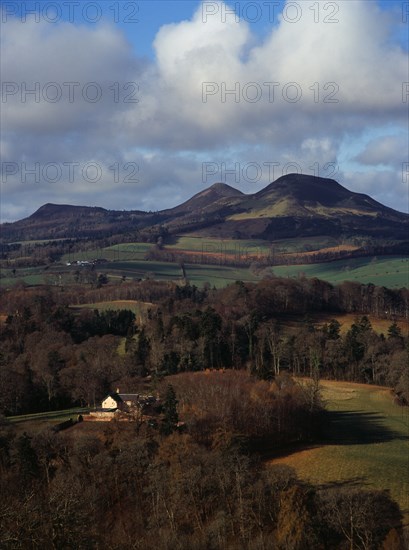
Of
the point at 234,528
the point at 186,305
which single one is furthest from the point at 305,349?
the point at 234,528

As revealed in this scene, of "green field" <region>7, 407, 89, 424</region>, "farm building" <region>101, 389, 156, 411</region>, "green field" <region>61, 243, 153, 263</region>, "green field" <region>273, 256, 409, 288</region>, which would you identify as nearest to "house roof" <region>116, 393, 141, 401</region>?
"farm building" <region>101, 389, 156, 411</region>

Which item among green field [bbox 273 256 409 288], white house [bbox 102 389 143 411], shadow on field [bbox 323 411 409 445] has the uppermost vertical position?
green field [bbox 273 256 409 288]

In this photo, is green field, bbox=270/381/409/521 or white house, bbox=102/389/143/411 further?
white house, bbox=102/389/143/411

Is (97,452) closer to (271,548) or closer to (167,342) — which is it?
(271,548)

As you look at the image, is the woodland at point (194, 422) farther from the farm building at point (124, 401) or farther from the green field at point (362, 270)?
the green field at point (362, 270)

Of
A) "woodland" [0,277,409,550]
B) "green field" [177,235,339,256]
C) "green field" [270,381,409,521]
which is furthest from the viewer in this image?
"green field" [177,235,339,256]

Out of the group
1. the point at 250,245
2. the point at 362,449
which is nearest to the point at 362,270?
the point at 250,245

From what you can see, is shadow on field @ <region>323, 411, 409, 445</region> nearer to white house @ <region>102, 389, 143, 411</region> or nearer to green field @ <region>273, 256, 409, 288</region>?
white house @ <region>102, 389, 143, 411</region>
